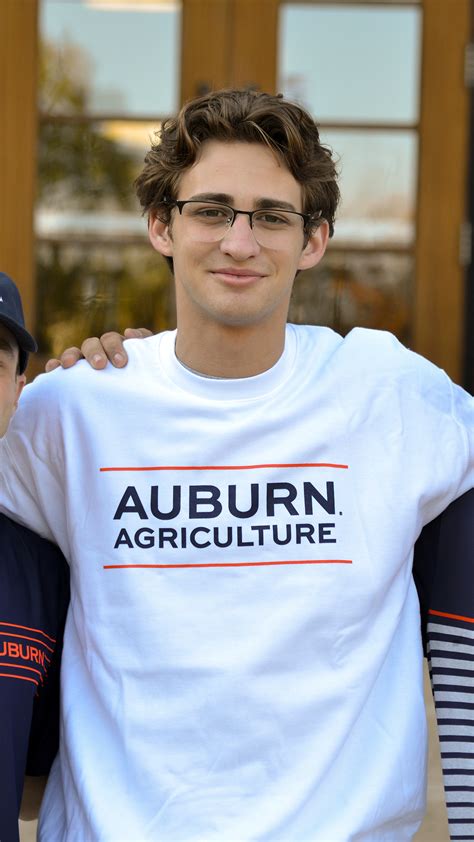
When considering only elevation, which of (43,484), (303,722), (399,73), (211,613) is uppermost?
(399,73)

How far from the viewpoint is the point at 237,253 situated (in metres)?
1.96

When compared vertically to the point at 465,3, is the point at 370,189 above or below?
below

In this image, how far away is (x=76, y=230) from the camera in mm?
4906

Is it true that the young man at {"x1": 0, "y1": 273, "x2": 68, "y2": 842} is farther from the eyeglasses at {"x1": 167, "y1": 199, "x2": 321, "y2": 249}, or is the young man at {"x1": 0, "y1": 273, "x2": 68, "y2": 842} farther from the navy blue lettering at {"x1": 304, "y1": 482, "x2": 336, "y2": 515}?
the navy blue lettering at {"x1": 304, "y1": 482, "x2": 336, "y2": 515}

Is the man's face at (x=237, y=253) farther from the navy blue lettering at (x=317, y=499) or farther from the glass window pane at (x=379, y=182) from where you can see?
the glass window pane at (x=379, y=182)

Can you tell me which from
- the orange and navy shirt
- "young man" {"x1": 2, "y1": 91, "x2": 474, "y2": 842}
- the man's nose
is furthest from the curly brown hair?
the orange and navy shirt

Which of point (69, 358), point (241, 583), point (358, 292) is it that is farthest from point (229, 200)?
point (358, 292)

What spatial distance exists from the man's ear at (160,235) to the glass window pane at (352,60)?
2.68 metres

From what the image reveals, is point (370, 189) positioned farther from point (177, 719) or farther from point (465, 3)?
point (177, 719)

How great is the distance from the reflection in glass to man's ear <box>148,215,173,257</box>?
2.62m

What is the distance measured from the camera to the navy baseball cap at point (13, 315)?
1.90m

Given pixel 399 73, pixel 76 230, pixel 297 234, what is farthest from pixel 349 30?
pixel 297 234

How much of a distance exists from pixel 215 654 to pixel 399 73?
131 inches

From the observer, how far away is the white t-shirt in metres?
1.88
